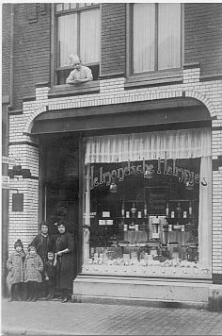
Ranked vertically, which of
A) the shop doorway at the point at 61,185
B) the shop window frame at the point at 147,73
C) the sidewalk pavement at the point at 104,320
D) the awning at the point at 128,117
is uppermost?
the shop window frame at the point at 147,73

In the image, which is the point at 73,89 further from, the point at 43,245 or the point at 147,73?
the point at 43,245

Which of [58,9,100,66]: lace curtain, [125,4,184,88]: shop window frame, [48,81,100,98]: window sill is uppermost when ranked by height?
[58,9,100,66]: lace curtain

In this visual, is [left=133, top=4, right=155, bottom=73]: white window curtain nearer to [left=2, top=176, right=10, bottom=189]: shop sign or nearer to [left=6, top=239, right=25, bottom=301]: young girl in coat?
[left=2, top=176, right=10, bottom=189]: shop sign

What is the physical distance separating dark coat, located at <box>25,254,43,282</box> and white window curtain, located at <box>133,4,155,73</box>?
13.1 ft

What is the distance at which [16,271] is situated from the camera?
9445 mm

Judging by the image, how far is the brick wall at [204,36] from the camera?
826 cm

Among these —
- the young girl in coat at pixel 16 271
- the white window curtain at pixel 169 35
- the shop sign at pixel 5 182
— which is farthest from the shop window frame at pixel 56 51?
the young girl in coat at pixel 16 271

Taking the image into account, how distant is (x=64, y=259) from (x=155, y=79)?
3745 millimetres

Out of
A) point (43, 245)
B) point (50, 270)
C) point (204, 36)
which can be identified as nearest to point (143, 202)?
point (43, 245)

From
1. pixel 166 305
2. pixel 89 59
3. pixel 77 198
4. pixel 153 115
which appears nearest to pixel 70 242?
pixel 77 198

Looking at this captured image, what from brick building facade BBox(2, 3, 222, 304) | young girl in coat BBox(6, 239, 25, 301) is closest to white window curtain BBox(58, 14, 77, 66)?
brick building facade BBox(2, 3, 222, 304)

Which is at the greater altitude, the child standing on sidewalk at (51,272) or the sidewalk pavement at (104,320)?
the child standing on sidewalk at (51,272)

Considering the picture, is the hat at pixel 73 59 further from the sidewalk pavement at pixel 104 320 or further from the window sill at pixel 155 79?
the sidewalk pavement at pixel 104 320

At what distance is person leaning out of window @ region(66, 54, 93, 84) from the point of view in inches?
367
